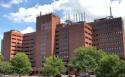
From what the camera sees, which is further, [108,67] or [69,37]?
[69,37]

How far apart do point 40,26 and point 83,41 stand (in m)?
34.8

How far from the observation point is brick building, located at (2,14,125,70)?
146875 mm

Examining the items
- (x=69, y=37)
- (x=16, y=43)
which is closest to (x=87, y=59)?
(x=69, y=37)

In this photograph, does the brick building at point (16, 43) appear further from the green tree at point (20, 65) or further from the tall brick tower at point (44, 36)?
the green tree at point (20, 65)

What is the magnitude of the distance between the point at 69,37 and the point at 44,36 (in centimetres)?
1942

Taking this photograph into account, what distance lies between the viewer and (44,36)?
162375mm

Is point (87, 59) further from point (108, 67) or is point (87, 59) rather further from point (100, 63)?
point (108, 67)

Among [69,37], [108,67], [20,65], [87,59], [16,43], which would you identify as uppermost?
[69,37]

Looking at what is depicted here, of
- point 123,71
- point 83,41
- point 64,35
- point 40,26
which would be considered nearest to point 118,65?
point 123,71

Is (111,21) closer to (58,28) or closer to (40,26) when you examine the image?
(58,28)

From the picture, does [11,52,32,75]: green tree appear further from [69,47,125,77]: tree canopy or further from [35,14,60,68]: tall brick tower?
[35,14,60,68]: tall brick tower

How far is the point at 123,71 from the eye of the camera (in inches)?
2243

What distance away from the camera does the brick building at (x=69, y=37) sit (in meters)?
147

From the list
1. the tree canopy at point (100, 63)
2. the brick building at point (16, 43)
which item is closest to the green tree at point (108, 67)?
the tree canopy at point (100, 63)
